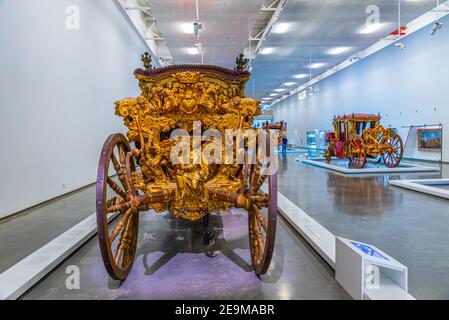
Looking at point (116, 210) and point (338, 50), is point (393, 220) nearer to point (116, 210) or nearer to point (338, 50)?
point (116, 210)

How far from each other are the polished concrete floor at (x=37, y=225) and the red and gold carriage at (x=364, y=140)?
23.6ft

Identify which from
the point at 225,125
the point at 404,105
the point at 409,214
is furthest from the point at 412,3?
the point at 225,125

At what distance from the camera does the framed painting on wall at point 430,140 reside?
9812mm

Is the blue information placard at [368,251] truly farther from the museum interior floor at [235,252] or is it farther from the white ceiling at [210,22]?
the white ceiling at [210,22]

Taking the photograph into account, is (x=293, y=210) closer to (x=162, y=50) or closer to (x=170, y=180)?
(x=170, y=180)

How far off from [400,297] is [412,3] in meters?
8.58

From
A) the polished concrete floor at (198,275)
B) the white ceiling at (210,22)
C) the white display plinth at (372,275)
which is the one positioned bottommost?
the polished concrete floor at (198,275)

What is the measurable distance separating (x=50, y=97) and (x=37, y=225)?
2401mm

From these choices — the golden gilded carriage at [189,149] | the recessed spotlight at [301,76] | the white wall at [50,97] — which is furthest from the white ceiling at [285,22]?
the golden gilded carriage at [189,149]

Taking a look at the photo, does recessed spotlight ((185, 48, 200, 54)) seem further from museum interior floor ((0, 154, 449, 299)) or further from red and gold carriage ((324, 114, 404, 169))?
museum interior floor ((0, 154, 449, 299))

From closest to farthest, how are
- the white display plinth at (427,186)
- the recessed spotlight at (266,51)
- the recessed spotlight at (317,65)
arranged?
the white display plinth at (427,186) → the recessed spotlight at (266,51) → the recessed spotlight at (317,65)

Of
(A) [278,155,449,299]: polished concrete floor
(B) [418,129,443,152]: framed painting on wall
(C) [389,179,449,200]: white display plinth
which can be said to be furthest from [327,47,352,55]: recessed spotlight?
(C) [389,179,449,200]: white display plinth

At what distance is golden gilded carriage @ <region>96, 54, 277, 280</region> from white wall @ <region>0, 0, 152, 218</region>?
7.92 ft

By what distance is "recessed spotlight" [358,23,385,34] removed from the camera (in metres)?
9.18
